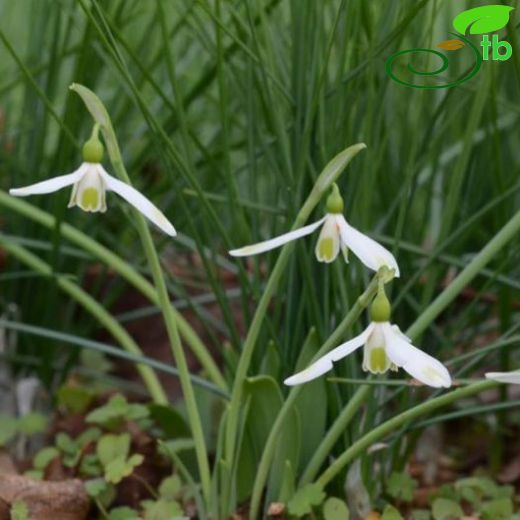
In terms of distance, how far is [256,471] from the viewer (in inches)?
44.6

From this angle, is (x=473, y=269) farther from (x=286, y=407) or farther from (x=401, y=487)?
(x=401, y=487)

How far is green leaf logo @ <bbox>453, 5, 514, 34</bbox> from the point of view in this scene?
104cm

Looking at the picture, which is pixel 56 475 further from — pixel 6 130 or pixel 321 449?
pixel 6 130

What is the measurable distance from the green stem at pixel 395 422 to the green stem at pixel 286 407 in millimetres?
56

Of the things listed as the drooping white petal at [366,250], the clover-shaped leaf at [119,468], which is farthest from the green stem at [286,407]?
the clover-shaped leaf at [119,468]

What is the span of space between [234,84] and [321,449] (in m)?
0.46

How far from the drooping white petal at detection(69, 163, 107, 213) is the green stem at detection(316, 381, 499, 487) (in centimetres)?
32

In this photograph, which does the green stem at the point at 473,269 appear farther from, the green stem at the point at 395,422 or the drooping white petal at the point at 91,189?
the drooping white petal at the point at 91,189

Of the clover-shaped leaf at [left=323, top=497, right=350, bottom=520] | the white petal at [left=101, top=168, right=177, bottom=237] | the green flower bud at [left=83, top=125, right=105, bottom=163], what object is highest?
the green flower bud at [left=83, top=125, right=105, bottom=163]

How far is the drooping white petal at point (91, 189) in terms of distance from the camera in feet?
2.71

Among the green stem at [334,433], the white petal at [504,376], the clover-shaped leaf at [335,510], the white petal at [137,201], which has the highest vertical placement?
the white petal at [137,201]

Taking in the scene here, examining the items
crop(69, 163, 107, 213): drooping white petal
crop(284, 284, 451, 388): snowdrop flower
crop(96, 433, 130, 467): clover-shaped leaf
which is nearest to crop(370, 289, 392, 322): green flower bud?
crop(284, 284, 451, 388): snowdrop flower

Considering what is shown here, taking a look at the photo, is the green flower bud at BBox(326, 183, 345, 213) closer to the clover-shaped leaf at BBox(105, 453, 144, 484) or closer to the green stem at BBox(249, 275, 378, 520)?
the green stem at BBox(249, 275, 378, 520)

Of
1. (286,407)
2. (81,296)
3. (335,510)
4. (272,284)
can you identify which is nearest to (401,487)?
(335,510)
